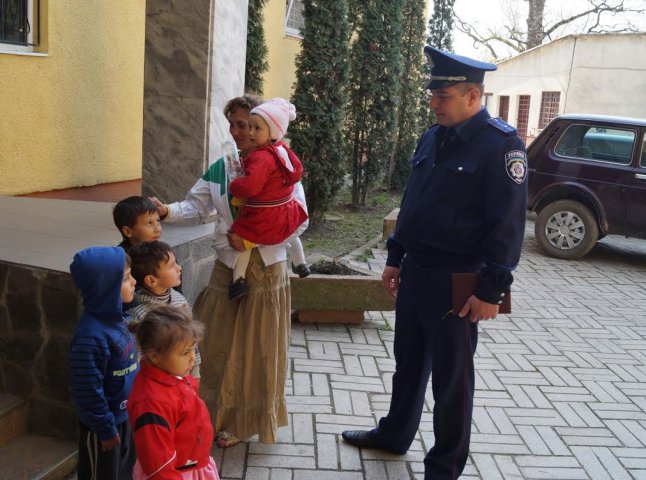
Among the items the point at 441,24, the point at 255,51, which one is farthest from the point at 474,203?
the point at 441,24

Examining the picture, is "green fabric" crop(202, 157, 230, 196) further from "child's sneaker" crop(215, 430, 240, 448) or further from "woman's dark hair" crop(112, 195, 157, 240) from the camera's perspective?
"child's sneaker" crop(215, 430, 240, 448)

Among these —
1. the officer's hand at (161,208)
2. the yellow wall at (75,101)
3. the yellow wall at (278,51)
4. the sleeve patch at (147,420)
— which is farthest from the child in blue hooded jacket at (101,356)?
the yellow wall at (278,51)

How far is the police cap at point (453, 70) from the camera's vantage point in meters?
2.96

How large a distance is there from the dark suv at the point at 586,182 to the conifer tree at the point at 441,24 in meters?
6.36

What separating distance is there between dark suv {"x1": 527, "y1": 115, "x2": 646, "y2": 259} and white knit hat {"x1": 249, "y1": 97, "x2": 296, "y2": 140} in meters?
6.30

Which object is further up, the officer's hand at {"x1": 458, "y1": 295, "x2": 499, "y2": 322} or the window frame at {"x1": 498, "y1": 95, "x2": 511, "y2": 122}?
the window frame at {"x1": 498, "y1": 95, "x2": 511, "y2": 122}

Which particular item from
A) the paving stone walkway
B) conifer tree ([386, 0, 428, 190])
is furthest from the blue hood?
conifer tree ([386, 0, 428, 190])

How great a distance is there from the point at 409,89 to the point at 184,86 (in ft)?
32.0

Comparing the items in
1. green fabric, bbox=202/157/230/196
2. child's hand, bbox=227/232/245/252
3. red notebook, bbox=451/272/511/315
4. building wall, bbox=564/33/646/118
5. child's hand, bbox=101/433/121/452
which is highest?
building wall, bbox=564/33/646/118

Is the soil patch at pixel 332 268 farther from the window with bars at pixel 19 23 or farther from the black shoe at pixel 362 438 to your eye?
the window with bars at pixel 19 23

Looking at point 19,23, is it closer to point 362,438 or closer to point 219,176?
point 219,176

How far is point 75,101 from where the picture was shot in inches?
268

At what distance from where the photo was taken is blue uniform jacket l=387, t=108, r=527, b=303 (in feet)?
9.35

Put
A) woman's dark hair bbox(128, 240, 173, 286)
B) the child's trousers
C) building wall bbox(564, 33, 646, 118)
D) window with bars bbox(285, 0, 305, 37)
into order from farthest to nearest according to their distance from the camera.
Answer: building wall bbox(564, 33, 646, 118)
window with bars bbox(285, 0, 305, 37)
woman's dark hair bbox(128, 240, 173, 286)
the child's trousers
